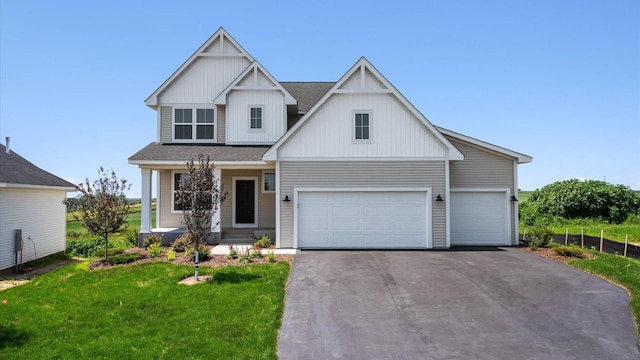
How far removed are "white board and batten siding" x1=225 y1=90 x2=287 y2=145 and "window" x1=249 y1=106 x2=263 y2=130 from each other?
104 mm

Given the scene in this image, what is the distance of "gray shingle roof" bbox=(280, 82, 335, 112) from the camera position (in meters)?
18.4

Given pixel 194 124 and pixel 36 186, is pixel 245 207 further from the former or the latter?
pixel 36 186

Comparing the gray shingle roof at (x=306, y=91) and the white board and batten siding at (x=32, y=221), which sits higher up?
the gray shingle roof at (x=306, y=91)

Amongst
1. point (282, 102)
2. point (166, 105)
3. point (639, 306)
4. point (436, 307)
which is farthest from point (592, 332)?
point (166, 105)

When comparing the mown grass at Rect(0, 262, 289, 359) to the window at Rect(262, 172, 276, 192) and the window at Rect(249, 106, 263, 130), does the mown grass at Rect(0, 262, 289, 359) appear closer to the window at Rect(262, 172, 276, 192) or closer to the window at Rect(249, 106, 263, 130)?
the window at Rect(262, 172, 276, 192)

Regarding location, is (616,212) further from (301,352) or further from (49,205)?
(49,205)

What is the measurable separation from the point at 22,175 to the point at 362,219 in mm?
12917

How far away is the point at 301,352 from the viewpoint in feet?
19.5

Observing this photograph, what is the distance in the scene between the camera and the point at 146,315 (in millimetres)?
7336

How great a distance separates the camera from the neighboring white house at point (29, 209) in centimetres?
1233

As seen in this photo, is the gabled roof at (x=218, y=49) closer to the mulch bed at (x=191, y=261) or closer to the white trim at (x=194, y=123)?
the white trim at (x=194, y=123)

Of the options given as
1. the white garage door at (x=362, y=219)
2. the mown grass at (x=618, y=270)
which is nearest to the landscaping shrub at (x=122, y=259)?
the white garage door at (x=362, y=219)

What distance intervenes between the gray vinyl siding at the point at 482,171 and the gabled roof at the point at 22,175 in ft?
52.7

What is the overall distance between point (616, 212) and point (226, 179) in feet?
92.1
